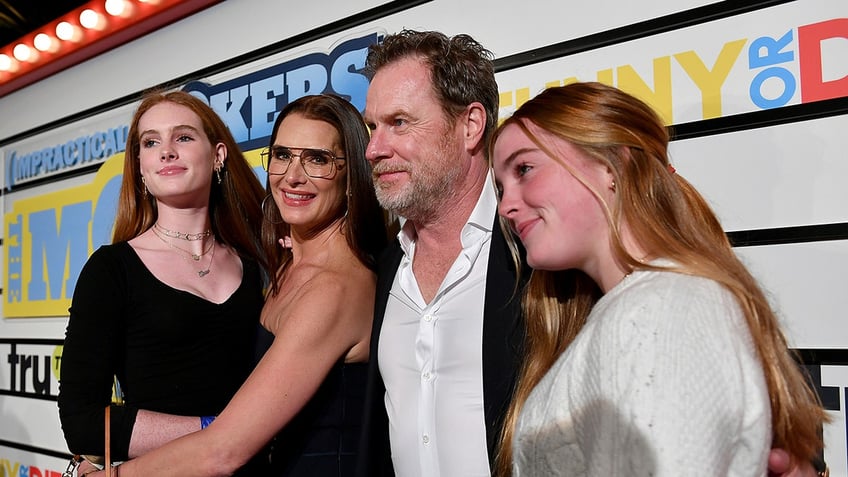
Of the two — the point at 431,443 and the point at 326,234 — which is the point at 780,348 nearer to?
the point at 431,443

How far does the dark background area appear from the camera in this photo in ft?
15.6

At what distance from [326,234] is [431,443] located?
2.15 ft

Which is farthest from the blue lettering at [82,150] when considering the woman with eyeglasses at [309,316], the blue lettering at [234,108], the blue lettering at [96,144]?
the woman with eyeglasses at [309,316]

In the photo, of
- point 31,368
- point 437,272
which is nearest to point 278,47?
point 437,272

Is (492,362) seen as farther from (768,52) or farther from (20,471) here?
(20,471)

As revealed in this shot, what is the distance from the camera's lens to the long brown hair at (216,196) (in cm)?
236

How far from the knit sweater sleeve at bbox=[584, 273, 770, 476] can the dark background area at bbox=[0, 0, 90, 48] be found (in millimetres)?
4746

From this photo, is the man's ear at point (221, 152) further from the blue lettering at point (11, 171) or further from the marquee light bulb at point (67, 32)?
the blue lettering at point (11, 171)

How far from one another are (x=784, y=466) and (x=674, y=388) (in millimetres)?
356

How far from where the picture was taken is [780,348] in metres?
1.20

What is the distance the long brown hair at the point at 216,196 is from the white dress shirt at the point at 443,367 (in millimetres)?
713

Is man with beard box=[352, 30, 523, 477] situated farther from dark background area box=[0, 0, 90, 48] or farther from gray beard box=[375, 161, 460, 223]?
dark background area box=[0, 0, 90, 48]

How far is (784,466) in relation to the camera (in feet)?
4.04

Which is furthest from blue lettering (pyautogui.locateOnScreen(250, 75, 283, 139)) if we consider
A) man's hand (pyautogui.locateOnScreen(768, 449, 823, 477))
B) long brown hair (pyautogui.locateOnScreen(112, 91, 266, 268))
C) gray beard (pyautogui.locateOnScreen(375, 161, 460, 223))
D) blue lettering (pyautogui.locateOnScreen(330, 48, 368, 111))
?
man's hand (pyautogui.locateOnScreen(768, 449, 823, 477))
